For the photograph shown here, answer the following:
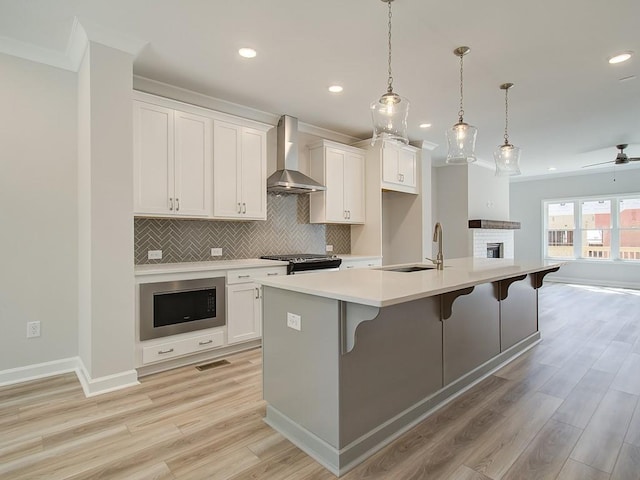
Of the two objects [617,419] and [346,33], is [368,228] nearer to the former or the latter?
[346,33]

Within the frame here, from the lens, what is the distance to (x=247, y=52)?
2.90m

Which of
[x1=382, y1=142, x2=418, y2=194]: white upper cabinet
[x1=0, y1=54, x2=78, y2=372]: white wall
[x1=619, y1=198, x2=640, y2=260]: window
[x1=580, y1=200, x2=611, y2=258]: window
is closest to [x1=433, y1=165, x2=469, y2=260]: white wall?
[x1=382, y1=142, x2=418, y2=194]: white upper cabinet

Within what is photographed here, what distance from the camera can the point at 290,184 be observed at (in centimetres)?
406

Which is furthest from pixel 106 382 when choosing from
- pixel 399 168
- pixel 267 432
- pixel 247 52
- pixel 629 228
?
pixel 629 228

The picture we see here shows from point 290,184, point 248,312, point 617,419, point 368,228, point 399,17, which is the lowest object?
point 617,419

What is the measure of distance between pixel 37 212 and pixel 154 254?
39.0 inches

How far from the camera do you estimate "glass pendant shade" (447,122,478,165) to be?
2951mm

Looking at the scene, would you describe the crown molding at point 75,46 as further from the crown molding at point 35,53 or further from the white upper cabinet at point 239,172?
the white upper cabinet at point 239,172

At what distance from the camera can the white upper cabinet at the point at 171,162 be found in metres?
3.11

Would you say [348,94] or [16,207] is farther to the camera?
[348,94]

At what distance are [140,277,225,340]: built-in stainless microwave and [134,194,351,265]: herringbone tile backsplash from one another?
0.64 m

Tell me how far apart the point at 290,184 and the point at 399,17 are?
6.76 feet

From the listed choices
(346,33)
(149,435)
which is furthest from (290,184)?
(149,435)

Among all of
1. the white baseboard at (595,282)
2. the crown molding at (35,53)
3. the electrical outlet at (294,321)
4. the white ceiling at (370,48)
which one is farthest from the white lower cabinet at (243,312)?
the white baseboard at (595,282)
